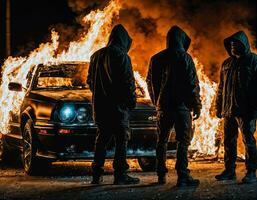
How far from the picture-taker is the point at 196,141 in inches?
516

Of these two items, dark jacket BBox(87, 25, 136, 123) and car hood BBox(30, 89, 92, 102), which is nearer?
dark jacket BBox(87, 25, 136, 123)

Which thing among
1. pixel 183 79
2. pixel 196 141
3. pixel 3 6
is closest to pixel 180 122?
pixel 183 79

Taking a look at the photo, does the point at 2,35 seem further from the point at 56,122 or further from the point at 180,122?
the point at 180,122

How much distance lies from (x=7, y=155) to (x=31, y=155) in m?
2.85

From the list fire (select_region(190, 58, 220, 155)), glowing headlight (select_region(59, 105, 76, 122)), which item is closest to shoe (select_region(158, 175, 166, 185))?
glowing headlight (select_region(59, 105, 76, 122))

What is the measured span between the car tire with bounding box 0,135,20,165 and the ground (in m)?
1.86

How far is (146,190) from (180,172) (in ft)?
1.94

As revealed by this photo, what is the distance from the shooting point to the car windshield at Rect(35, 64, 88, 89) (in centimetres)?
1236

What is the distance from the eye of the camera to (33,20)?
26234 mm

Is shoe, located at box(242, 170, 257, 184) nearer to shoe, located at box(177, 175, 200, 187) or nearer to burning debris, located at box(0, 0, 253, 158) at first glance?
A: shoe, located at box(177, 175, 200, 187)

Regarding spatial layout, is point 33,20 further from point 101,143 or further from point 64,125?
point 101,143

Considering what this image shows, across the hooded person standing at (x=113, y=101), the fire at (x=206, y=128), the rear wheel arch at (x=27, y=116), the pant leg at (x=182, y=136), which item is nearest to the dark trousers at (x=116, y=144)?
the hooded person standing at (x=113, y=101)

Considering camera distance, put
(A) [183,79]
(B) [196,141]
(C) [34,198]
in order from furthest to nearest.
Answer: (B) [196,141], (A) [183,79], (C) [34,198]

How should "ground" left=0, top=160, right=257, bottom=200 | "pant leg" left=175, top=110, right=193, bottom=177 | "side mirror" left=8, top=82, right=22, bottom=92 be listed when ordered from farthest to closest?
"side mirror" left=8, top=82, right=22, bottom=92
"pant leg" left=175, top=110, right=193, bottom=177
"ground" left=0, top=160, right=257, bottom=200
